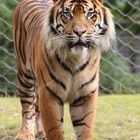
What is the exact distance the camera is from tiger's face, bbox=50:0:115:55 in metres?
4.79

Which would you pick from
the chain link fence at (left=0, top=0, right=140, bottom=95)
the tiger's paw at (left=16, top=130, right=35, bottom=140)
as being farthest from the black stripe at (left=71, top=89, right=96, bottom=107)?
the chain link fence at (left=0, top=0, right=140, bottom=95)

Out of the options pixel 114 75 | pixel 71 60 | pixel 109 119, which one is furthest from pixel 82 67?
pixel 114 75

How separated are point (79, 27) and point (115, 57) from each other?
4.53m

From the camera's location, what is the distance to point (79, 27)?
15.6ft

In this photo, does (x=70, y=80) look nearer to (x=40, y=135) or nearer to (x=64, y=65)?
(x=64, y=65)

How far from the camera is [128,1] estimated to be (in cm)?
932

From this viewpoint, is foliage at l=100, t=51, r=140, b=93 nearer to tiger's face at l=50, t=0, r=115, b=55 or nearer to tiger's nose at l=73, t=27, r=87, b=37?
tiger's face at l=50, t=0, r=115, b=55

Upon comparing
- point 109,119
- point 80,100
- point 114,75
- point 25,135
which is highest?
point 114,75

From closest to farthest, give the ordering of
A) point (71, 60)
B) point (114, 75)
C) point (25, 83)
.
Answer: point (71, 60), point (25, 83), point (114, 75)

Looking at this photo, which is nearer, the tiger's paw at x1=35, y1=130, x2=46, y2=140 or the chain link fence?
the tiger's paw at x1=35, y1=130, x2=46, y2=140

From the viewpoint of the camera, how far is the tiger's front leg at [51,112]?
16.8 feet

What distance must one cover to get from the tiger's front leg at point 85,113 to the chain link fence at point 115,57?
354 cm

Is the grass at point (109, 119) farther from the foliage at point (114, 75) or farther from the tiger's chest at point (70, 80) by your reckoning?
the foliage at point (114, 75)

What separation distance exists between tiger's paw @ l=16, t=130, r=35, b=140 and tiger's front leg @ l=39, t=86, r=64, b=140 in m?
0.75
